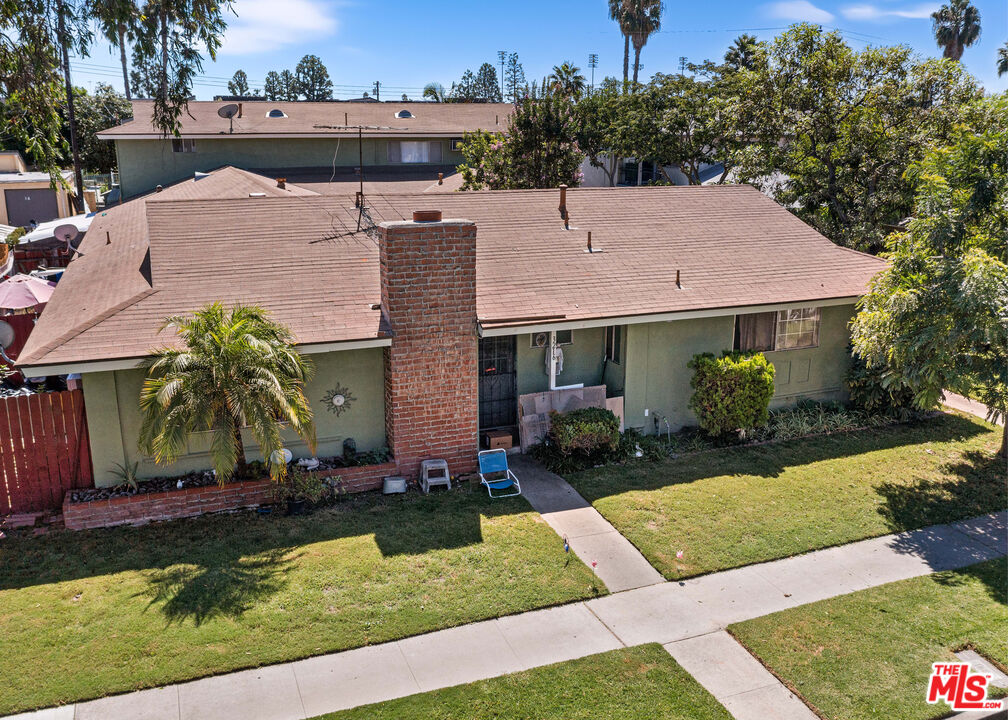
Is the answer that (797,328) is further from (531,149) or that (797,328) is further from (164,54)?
(531,149)

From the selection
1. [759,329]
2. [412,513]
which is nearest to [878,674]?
[412,513]

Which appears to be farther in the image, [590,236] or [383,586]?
[590,236]

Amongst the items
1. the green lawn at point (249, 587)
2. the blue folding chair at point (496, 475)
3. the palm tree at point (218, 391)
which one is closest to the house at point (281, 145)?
the blue folding chair at point (496, 475)

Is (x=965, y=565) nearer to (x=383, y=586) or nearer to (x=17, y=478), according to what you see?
(x=383, y=586)

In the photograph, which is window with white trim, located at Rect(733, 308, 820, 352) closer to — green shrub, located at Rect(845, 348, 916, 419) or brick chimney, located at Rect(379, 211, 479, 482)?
green shrub, located at Rect(845, 348, 916, 419)

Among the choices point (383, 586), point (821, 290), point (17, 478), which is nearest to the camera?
point (383, 586)

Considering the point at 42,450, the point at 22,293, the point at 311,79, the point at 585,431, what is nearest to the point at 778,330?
the point at 585,431
